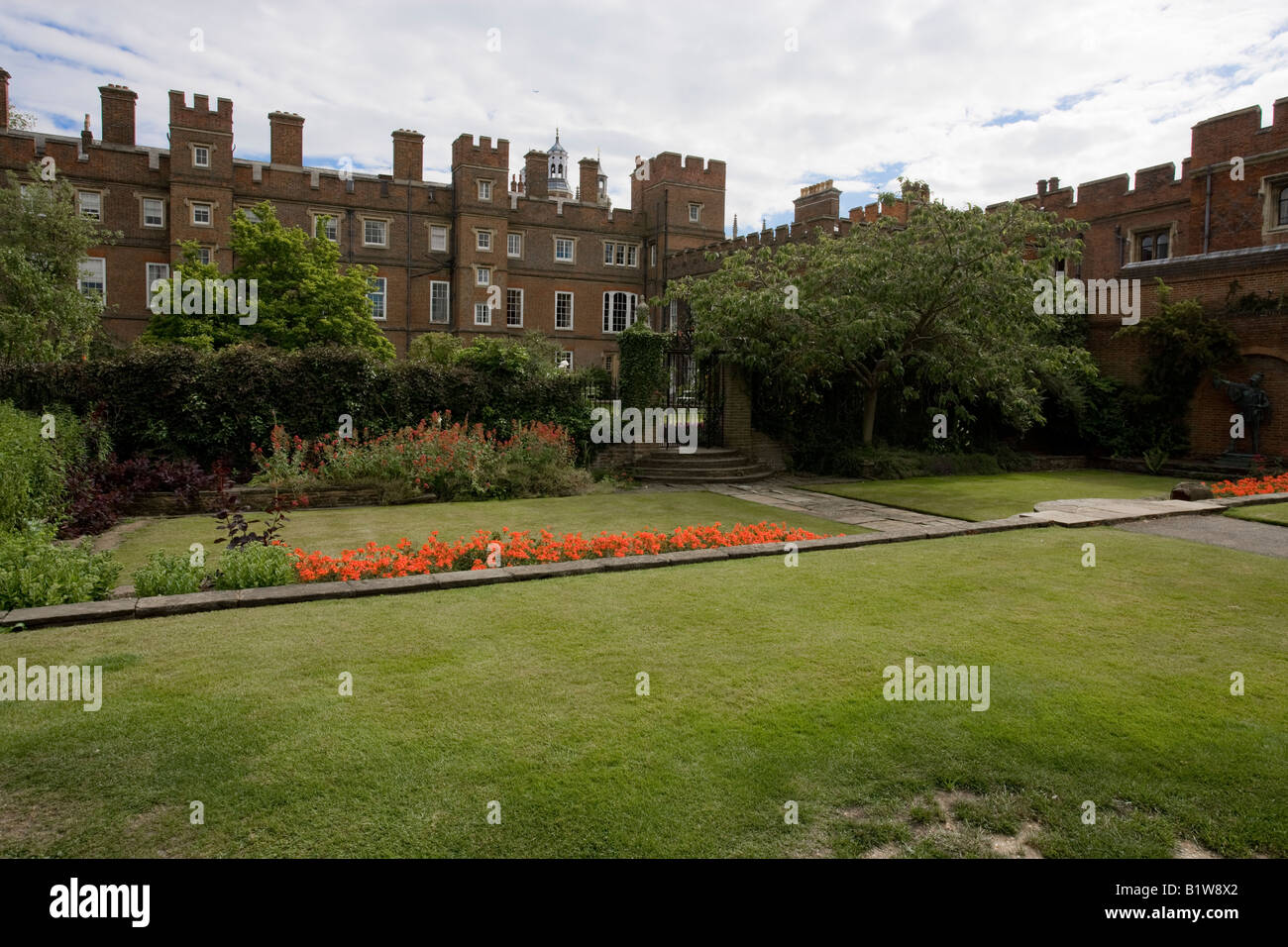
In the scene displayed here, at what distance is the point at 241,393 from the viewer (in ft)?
42.7

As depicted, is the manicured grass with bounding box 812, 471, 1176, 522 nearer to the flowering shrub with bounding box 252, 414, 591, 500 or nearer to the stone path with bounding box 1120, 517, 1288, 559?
the stone path with bounding box 1120, 517, 1288, 559

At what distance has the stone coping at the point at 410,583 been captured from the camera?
17.9ft

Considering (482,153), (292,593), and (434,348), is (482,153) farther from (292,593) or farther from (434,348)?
(292,593)

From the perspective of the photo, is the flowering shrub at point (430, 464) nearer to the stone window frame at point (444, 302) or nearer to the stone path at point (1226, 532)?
the stone path at point (1226, 532)

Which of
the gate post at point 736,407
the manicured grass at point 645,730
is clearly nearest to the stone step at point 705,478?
the gate post at point 736,407

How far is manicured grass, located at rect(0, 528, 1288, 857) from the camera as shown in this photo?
2.99m

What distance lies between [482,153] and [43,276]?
25.6 meters

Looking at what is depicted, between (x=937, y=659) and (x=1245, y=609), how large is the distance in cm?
291

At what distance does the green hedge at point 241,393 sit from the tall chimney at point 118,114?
1273 inches

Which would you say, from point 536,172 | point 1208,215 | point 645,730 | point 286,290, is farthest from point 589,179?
point 645,730

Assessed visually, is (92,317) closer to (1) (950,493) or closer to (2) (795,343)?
(2) (795,343)

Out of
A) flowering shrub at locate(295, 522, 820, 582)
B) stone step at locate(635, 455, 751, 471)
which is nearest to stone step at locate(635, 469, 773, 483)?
stone step at locate(635, 455, 751, 471)

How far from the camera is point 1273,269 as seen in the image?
1748cm

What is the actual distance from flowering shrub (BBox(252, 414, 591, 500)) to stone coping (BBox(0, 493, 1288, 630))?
19.7ft
